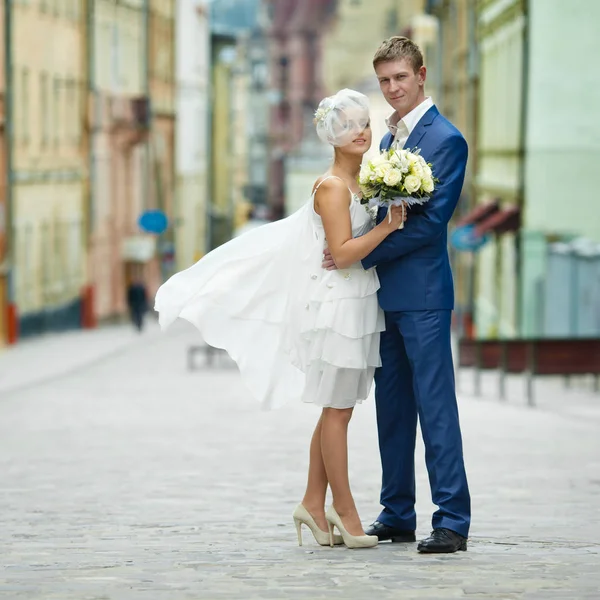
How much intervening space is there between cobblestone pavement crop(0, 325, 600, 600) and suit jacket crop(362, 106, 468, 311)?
100 centimetres

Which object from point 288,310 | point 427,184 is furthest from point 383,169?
point 288,310

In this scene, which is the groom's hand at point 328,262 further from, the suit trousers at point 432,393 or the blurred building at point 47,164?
the blurred building at point 47,164

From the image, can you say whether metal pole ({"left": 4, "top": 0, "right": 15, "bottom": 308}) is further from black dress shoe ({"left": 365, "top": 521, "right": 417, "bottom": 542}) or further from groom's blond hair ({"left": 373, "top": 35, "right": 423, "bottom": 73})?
groom's blond hair ({"left": 373, "top": 35, "right": 423, "bottom": 73})

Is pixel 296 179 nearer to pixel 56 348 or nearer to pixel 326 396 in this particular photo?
pixel 56 348

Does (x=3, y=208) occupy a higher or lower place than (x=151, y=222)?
higher

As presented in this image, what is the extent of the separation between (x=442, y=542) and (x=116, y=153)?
178 feet

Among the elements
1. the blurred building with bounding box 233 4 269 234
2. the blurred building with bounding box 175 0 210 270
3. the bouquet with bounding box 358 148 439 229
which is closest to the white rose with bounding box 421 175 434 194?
the bouquet with bounding box 358 148 439 229

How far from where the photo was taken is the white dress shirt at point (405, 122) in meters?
7.70

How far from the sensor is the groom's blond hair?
7.57 m

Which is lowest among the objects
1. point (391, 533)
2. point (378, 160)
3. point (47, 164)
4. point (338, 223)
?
point (391, 533)

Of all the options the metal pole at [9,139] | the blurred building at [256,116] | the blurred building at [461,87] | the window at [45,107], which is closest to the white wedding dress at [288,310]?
the metal pole at [9,139]

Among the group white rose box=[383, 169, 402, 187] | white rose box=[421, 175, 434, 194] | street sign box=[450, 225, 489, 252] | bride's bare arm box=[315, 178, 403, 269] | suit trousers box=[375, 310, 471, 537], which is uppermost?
white rose box=[383, 169, 402, 187]

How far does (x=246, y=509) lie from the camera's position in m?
9.48

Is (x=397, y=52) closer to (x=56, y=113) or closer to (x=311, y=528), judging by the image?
(x=311, y=528)
